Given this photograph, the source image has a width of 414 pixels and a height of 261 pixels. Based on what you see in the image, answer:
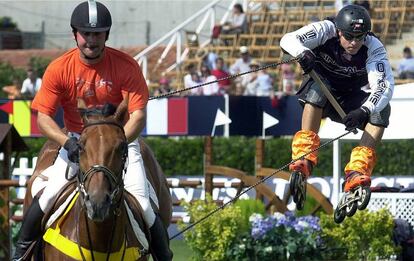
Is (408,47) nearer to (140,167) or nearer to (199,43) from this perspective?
(199,43)

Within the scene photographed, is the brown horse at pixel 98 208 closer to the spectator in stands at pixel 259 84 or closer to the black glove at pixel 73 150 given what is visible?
the black glove at pixel 73 150

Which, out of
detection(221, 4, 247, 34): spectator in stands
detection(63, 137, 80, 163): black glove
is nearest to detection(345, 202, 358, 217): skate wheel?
detection(63, 137, 80, 163): black glove

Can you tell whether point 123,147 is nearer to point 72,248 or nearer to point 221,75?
point 72,248

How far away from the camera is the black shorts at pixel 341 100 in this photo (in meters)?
9.88

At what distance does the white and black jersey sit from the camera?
9633mm

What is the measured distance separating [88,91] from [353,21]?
6.85 ft

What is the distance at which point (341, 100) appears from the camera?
32.9 ft

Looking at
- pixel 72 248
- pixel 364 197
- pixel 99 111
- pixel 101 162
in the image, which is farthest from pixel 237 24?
pixel 101 162

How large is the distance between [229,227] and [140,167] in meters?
5.23

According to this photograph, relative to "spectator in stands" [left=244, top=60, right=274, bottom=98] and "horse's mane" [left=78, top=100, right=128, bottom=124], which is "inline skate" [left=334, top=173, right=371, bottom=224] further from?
"spectator in stands" [left=244, top=60, right=274, bottom=98]

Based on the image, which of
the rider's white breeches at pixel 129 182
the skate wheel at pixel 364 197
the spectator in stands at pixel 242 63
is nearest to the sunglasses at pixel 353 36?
the skate wheel at pixel 364 197

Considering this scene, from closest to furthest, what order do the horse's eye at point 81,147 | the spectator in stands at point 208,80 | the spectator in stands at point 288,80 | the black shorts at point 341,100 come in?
1. the horse's eye at point 81,147
2. the black shorts at point 341,100
3. the spectator in stands at point 288,80
4. the spectator in stands at point 208,80

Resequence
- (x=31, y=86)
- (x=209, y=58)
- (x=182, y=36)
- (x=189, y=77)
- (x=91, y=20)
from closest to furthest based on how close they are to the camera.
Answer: (x=91, y=20), (x=31, y=86), (x=189, y=77), (x=209, y=58), (x=182, y=36)

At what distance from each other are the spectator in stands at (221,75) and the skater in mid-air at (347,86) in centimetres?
1312
